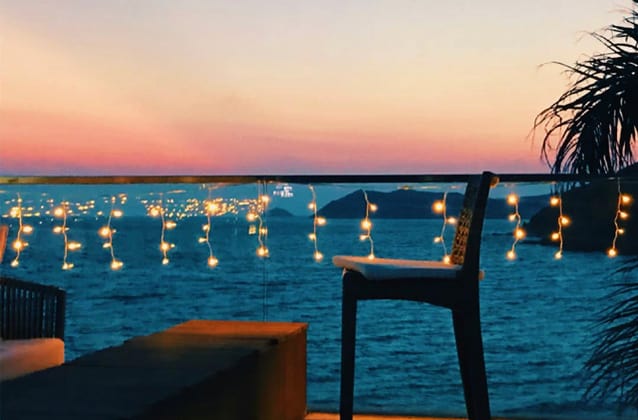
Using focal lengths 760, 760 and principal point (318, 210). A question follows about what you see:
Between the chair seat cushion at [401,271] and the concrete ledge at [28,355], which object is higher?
the chair seat cushion at [401,271]

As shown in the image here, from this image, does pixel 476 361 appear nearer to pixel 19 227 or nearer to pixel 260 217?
pixel 260 217

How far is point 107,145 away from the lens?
17156 millimetres

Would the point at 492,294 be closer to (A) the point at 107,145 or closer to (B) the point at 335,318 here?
(B) the point at 335,318

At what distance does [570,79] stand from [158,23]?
750cm

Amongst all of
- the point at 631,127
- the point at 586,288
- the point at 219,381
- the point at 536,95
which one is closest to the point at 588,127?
the point at 631,127

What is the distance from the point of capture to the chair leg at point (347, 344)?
2.40 metres

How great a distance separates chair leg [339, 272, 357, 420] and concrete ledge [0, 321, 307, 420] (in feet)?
0.69

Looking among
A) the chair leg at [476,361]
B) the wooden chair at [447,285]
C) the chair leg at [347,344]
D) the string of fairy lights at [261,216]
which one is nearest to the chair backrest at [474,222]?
the wooden chair at [447,285]

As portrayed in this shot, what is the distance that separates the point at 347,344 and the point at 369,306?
76.9 feet

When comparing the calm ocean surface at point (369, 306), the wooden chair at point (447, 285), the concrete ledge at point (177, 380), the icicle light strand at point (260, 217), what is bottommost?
the calm ocean surface at point (369, 306)

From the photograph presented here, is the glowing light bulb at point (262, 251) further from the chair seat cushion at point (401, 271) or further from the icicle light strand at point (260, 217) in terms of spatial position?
the chair seat cushion at point (401, 271)

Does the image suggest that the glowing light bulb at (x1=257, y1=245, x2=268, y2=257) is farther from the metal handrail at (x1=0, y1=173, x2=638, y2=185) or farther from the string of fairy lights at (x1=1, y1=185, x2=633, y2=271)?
the metal handrail at (x1=0, y1=173, x2=638, y2=185)

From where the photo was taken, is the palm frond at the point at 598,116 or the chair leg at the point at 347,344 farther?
the palm frond at the point at 598,116

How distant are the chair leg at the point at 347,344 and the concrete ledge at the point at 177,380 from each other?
0.21 meters
